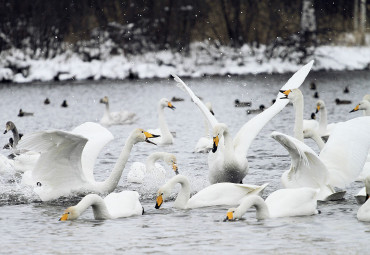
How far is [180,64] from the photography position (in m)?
41.4

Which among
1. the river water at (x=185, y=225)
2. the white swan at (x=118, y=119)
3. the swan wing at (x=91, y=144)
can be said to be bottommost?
the river water at (x=185, y=225)

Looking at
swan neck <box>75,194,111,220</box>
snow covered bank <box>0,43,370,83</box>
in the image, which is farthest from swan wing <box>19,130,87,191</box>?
snow covered bank <box>0,43,370,83</box>

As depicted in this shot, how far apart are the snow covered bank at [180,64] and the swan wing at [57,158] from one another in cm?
2981

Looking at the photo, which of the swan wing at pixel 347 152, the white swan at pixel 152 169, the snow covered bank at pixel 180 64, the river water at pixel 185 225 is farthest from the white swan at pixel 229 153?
the snow covered bank at pixel 180 64

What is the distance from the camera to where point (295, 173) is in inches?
403

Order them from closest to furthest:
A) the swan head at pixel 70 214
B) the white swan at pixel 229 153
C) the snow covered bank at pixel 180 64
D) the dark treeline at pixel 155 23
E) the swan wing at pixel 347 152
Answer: the swan head at pixel 70 214 → the swan wing at pixel 347 152 → the white swan at pixel 229 153 → the snow covered bank at pixel 180 64 → the dark treeline at pixel 155 23

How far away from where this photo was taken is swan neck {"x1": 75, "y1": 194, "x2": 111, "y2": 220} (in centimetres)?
903

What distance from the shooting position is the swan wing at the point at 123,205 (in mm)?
9438

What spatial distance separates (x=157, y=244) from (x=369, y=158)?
459cm

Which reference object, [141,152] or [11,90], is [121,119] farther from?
[11,90]

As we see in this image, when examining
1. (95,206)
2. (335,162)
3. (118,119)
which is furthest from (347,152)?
(118,119)

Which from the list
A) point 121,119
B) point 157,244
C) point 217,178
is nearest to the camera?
point 157,244

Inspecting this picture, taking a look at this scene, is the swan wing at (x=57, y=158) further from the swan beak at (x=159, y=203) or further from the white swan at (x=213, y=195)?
the white swan at (x=213, y=195)

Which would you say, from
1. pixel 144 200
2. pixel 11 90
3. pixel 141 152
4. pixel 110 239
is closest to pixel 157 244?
pixel 110 239
